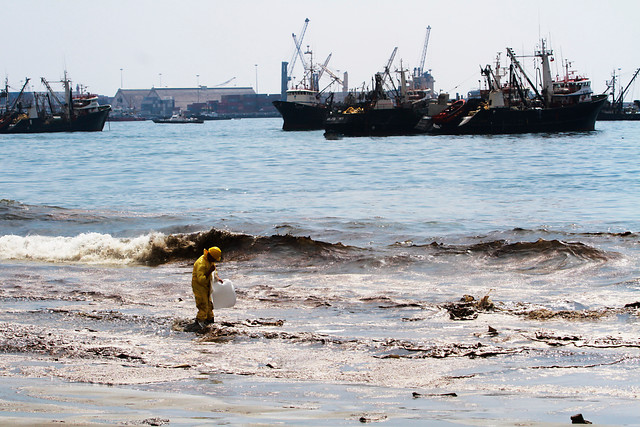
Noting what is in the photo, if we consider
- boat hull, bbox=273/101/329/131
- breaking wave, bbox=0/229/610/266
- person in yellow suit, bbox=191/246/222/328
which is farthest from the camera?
boat hull, bbox=273/101/329/131

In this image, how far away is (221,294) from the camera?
9.62m

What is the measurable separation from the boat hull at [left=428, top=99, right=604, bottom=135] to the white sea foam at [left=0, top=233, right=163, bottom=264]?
217 ft

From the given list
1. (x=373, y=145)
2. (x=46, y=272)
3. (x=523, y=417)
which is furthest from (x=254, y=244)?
(x=373, y=145)

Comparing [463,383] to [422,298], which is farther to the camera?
[422,298]

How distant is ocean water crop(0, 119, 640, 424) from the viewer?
6.25 meters

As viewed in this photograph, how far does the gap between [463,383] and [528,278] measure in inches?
286

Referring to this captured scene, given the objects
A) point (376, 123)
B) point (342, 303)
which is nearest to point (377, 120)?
point (376, 123)

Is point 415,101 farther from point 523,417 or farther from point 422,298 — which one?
point 523,417

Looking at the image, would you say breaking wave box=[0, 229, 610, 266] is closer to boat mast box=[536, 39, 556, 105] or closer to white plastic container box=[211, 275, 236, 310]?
white plastic container box=[211, 275, 236, 310]

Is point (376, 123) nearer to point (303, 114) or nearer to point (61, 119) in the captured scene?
point (303, 114)

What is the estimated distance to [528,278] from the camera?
1352 cm

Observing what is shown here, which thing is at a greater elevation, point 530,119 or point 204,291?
point 530,119

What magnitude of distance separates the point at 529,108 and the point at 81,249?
69418mm

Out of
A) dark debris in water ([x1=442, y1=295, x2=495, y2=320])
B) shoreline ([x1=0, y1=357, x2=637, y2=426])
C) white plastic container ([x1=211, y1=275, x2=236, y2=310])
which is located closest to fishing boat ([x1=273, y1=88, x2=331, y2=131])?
dark debris in water ([x1=442, y1=295, x2=495, y2=320])
